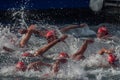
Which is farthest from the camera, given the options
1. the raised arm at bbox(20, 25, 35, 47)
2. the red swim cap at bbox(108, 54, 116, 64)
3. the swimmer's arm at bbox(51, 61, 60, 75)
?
the raised arm at bbox(20, 25, 35, 47)

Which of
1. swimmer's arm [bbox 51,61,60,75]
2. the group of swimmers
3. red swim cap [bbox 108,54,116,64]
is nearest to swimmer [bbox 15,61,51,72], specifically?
the group of swimmers

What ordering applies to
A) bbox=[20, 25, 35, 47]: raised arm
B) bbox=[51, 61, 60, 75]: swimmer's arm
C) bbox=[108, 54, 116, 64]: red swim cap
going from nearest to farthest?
bbox=[51, 61, 60, 75]: swimmer's arm
bbox=[108, 54, 116, 64]: red swim cap
bbox=[20, 25, 35, 47]: raised arm

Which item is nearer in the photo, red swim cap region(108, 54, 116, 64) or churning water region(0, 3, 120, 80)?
churning water region(0, 3, 120, 80)

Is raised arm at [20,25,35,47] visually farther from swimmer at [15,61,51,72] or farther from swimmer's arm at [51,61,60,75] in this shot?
swimmer's arm at [51,61,60,75]

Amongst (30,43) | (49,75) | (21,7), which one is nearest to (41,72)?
(49,75)

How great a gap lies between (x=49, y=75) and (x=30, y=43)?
265cm

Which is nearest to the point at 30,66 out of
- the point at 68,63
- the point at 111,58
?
the point at 68,63

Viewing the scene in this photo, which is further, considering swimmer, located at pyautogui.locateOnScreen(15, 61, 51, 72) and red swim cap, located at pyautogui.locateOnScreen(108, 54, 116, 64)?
red swim cap, located at pyautogui.locateOnScreen(108, 54, 116, 64)

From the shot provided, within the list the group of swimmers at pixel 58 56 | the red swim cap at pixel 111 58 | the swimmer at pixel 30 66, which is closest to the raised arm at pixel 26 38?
the group of swimmers at pixel 58 56

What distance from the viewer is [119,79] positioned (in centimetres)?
765

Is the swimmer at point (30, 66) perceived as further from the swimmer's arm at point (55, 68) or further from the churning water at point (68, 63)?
the swimmer's arm at point (55, 68)

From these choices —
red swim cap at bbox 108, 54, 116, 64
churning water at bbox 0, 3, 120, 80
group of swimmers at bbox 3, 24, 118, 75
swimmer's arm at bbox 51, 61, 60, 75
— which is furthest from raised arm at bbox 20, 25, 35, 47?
red swim cap at bbox 108, 54, 116, 64

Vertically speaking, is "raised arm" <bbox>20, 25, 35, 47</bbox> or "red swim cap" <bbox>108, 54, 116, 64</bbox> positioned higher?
"raised arm" <bbox>20, 25, 35, 47</bbox>

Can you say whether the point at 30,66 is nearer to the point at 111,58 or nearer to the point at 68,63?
the point at 68,63
